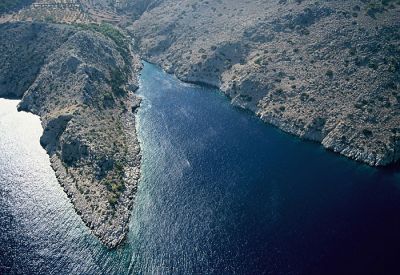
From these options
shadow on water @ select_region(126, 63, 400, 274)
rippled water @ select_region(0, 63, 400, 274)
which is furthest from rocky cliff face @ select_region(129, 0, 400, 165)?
rippled water @ select_region(0, 63, 400, 274)

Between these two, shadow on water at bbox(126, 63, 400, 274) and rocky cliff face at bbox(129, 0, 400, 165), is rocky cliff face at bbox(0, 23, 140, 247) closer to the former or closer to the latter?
shadow on water at bbox(126, 63, 400, 274)

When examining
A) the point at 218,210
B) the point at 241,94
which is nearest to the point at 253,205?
the point at 218,210

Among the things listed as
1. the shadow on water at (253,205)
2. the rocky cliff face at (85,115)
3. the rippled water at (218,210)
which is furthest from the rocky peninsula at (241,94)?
the shadow on water at (253,205)

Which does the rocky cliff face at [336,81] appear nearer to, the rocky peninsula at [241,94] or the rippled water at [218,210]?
the rocky peninsula at [241,94]

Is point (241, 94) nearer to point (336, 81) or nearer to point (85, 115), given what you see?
point (336, 81)

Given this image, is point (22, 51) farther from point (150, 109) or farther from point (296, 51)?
point (296, 51)

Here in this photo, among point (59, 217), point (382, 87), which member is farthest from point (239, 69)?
point (59, 217)
